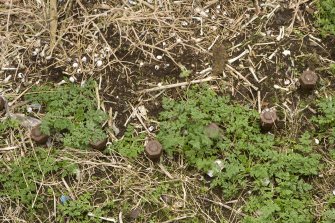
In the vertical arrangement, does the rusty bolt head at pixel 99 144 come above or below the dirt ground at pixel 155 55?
below

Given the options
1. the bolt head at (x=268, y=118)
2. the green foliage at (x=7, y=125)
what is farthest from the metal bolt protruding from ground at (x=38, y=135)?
the bolt head at (x=268, y=118)

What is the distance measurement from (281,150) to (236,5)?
1503 millimetres

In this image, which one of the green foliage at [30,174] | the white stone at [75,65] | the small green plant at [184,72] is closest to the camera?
the green foliage at [30,174]

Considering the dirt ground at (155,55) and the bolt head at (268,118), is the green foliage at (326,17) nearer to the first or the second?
the dirt ground at (155,55)

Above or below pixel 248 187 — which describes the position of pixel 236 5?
above

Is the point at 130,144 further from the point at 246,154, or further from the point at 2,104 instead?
the point at 2,104

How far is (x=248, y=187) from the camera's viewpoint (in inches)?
168

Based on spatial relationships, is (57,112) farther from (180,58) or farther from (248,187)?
(248,187)

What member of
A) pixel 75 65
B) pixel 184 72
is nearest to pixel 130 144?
pixel 184 72

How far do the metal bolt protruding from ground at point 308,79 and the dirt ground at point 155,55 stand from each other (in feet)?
0.42

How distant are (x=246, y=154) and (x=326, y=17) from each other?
1.57 m

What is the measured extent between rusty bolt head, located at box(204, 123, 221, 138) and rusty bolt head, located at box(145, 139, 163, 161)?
1.31 ft

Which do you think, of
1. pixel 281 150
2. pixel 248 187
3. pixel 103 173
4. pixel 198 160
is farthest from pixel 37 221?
pixel 281 150

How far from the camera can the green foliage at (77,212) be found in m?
4.14
